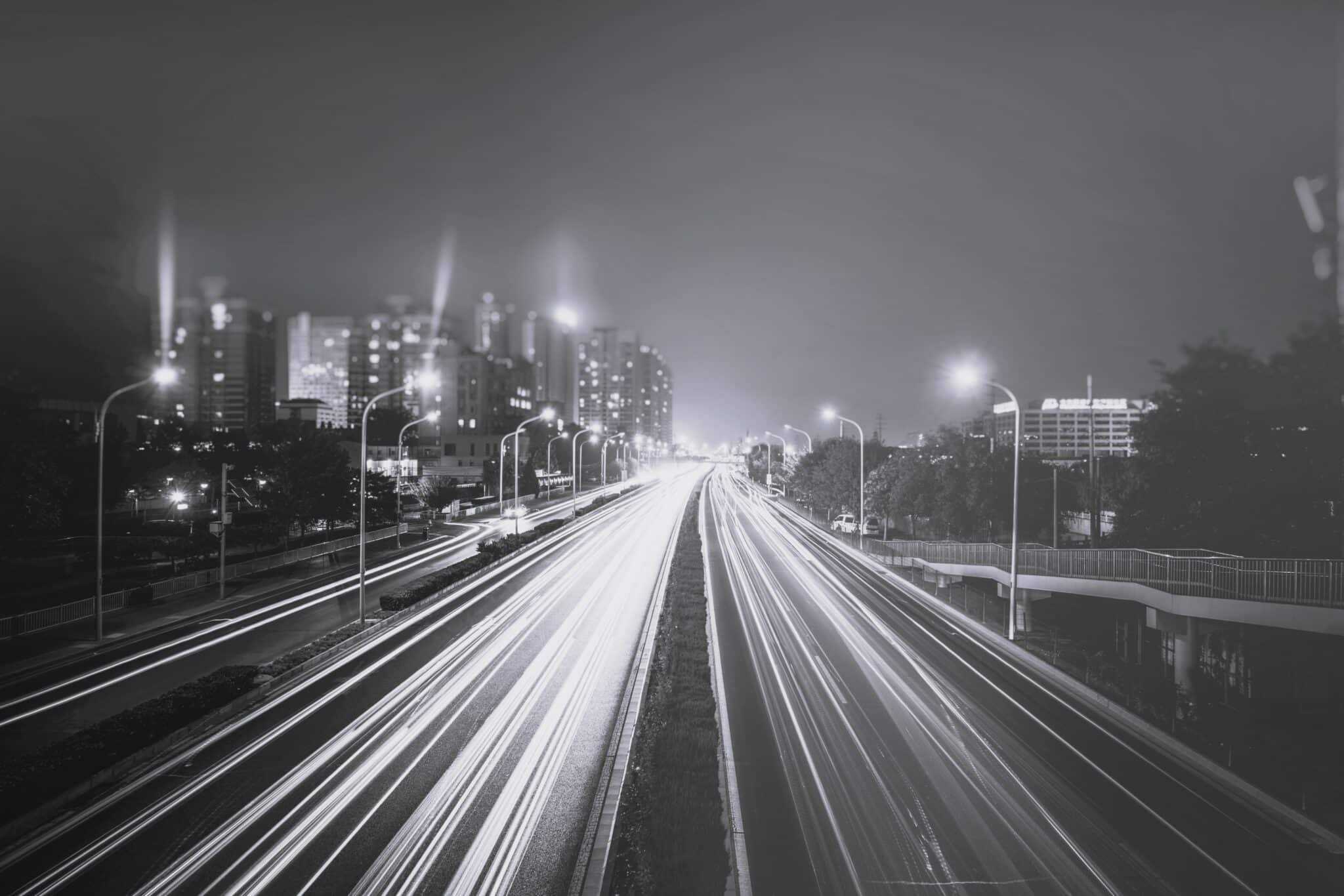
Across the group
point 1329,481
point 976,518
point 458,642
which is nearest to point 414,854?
point 458,642

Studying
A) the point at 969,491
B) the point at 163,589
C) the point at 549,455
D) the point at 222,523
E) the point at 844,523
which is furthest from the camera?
the point at 549,455

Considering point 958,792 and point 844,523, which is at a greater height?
point 844,523

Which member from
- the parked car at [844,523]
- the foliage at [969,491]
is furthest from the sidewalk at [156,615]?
the parked car at [844,523]

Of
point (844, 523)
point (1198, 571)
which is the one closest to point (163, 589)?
point (1198, 571)

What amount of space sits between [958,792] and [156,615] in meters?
24.9

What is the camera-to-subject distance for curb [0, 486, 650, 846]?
10.0 meters

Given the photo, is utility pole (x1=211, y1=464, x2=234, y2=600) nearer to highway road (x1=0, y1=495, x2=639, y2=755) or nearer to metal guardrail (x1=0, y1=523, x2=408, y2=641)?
highway road (x1=0, y1=495, x2=639, y2=755)

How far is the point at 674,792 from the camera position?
35.8 ft

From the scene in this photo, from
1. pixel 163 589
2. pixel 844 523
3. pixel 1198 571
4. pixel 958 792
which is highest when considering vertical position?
A: pixel 1198 571

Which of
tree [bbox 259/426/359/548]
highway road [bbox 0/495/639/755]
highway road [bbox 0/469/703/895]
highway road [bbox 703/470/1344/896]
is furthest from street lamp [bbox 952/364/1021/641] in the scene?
tree [bbox 259/426/359/548]

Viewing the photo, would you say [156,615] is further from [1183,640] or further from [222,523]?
[1183,640]

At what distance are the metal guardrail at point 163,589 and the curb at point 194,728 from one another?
370 inches

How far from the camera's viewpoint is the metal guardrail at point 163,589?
21.0 meters

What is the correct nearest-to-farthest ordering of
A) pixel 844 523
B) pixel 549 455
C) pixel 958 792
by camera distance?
pixel 958 792 → pixel 844 523 → pixel 549 455
